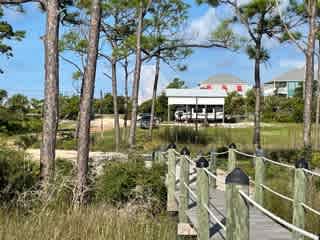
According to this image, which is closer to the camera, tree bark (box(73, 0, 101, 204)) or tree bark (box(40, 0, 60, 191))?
tree bark (box(40, 0, 60, 191))

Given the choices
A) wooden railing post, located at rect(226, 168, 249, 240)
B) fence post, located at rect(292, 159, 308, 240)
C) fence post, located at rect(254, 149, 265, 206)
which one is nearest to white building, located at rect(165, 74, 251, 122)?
fence post, located at rect(254, 149, 265, 206)

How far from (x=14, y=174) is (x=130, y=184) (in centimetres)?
221

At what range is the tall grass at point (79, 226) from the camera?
705 cm

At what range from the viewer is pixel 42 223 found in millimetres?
7551

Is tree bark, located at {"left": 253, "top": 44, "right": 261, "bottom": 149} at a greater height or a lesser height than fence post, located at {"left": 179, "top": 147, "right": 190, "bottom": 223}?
greater

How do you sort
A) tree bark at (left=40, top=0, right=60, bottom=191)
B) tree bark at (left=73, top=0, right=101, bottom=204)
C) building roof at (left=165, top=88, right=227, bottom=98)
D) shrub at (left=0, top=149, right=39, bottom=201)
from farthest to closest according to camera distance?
building roof at (left=165, top=88, right=227, bottom=98) → tree bark at (left=73, top=0, right=101, bottom=204) → tree bark at (left=40, top=0, right=60, bottom=191) → shrub at (left=0, top=149, right=39, bottom=201)

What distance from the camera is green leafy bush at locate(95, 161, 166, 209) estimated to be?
11.5 metres

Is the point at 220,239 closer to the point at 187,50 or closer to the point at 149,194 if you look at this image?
the point at 149,194

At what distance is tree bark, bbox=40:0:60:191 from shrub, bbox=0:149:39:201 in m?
0.41

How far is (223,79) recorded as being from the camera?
124312 mm

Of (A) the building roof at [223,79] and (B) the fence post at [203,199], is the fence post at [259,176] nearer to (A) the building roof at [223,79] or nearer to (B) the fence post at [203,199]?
(B) the fence post at [203,199]

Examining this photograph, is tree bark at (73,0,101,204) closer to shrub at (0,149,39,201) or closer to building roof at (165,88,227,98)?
shrub at (0,149,39,201)

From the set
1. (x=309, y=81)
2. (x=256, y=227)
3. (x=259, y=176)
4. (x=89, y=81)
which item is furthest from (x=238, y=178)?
(x=309, y=81)

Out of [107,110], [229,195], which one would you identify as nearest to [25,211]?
[229,195]
